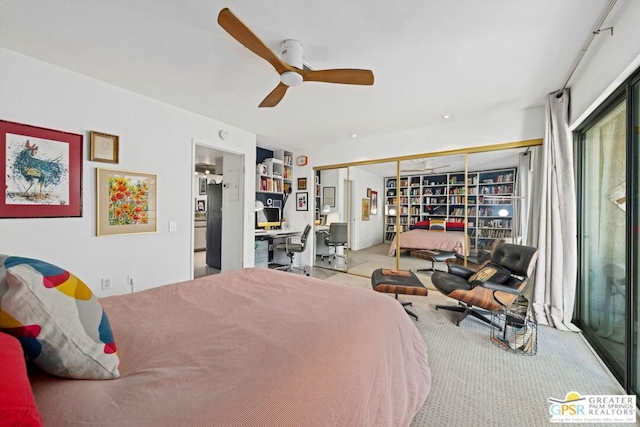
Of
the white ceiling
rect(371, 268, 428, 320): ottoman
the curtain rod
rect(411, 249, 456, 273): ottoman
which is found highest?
the white ceiling

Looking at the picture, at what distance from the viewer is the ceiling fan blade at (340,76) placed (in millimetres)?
1971

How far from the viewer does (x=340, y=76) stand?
6.69 ft

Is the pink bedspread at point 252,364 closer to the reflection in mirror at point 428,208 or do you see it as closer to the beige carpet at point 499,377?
the beige carpet at point 499,377

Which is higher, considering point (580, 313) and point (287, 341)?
point (287, 341)

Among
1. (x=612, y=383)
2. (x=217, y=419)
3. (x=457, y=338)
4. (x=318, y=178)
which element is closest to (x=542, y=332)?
(x=612, y=383)

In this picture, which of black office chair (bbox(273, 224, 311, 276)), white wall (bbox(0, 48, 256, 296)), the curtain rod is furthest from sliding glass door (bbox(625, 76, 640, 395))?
white wall (bbox(0, 48, 256, 296))

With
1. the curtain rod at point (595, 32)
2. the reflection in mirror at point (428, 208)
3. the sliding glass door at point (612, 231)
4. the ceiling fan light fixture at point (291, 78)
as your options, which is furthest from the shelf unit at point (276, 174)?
the sliding glass door at point (612, 231)

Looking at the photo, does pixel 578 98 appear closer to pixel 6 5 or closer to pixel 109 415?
pixel 109 415

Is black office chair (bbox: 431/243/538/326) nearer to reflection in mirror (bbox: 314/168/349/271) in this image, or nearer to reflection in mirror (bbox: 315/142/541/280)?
reflection in mirror (bbox: 315/142/541/280)

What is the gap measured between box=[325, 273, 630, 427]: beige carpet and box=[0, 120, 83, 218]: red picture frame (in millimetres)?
3422

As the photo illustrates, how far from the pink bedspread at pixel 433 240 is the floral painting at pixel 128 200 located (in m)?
3.74

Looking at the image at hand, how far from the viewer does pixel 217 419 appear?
690 millimetres

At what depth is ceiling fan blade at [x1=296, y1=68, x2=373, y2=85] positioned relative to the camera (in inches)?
77.6

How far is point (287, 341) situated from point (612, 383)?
2468 millimetres
